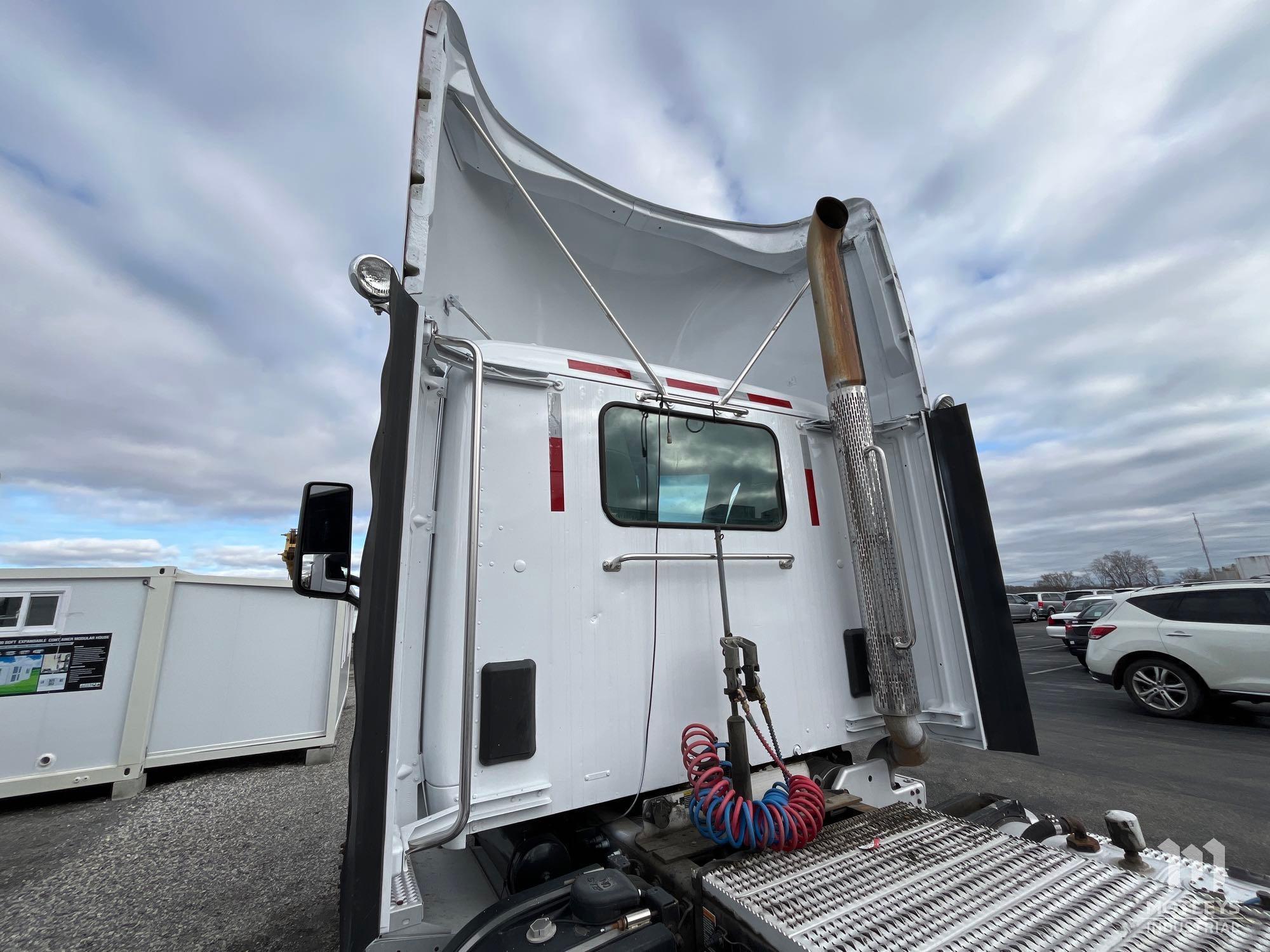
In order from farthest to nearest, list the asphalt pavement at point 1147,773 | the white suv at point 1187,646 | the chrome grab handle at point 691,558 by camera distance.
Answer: the white suv at point 1187,646 < the asphalt pavement at point 1147,773 < the chrome grab handle at point 691,558

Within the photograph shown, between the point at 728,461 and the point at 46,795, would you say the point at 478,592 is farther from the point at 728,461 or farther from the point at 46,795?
the point at 46,795

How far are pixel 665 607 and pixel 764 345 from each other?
1355 mm

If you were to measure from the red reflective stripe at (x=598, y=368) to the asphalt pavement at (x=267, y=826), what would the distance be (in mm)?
3358

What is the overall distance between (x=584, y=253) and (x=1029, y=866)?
9.60ft

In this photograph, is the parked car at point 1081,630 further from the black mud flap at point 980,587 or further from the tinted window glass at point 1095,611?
the black mud flap at point 980,587

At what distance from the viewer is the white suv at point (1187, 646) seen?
21.0ft

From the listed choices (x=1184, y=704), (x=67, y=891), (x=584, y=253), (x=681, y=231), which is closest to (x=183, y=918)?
(x=67, y=891)

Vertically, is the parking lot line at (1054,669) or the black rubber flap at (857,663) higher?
the black rubber flap at (857,663)

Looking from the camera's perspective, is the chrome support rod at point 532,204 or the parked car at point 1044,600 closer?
the chrome support rod at point 532,204

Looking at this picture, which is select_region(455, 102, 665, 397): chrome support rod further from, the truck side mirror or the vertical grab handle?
the truck side mirror

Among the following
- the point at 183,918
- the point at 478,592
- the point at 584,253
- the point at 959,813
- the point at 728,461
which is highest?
the point at 584,253

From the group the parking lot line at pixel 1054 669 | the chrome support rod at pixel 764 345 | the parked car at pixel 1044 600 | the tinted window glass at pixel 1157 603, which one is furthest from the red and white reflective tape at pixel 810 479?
the parked car at pixel 1044 600

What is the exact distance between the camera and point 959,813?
2156mm

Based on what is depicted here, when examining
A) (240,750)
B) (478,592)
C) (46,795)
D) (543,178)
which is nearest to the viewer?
(478,592)
